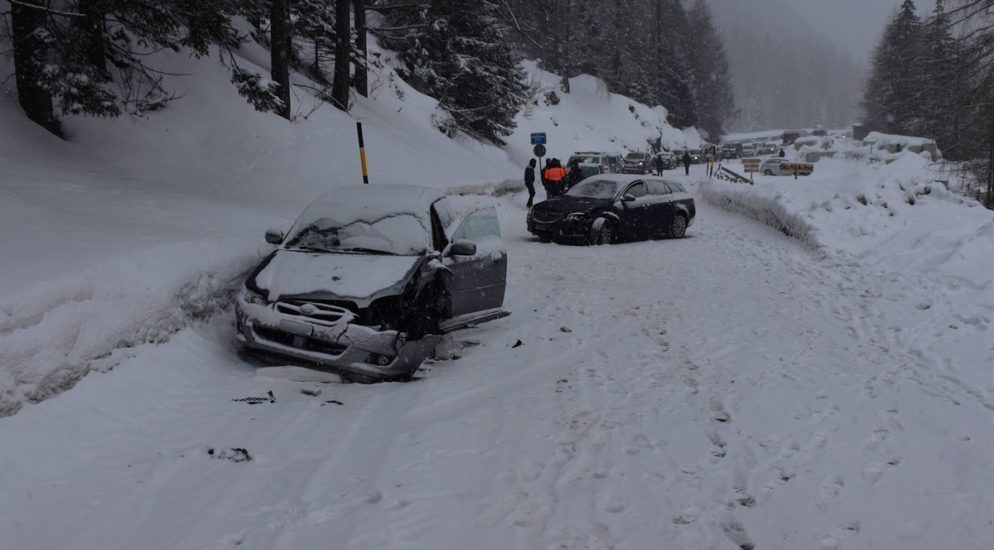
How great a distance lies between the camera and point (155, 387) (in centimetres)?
564

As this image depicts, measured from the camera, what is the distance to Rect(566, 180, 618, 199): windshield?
16.7 m

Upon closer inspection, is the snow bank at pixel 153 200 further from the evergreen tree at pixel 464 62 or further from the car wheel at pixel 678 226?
the car wheel at pixel 678 226

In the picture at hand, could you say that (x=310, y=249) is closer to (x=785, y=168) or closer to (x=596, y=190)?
(x=596, y=190)

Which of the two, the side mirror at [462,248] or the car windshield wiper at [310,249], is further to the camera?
the side mirror at [462,248]

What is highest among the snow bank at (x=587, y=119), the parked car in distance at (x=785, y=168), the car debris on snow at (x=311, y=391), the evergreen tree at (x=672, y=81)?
the evergreen tree at (x=672, y=81)

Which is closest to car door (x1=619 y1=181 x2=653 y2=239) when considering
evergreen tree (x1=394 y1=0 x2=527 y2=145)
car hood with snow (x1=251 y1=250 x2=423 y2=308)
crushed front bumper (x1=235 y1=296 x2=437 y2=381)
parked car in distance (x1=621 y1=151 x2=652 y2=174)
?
car hood with snow (x1=251 y1=250 x2=423 y2=308)

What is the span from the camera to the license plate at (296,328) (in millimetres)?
5996

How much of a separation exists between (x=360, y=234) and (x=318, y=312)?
59.8 inches

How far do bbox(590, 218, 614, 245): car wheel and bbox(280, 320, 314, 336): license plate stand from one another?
34.8ft

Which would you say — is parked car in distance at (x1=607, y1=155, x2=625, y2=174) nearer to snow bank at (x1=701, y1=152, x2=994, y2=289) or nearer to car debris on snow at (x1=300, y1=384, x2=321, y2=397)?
snow bank at (x1=701, y1=152, x2=994, y2=289)

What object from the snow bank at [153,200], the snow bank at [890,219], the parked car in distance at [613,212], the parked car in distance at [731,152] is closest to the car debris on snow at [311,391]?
the snow bank at [153,200]

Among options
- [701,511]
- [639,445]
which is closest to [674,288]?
[639,445]

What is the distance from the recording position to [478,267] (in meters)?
8.15

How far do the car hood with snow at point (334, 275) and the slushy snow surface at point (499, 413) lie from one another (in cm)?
77
